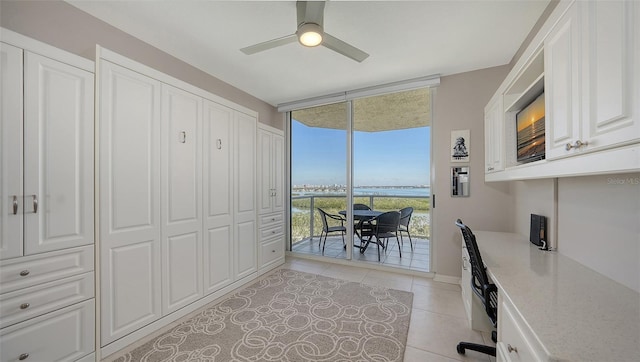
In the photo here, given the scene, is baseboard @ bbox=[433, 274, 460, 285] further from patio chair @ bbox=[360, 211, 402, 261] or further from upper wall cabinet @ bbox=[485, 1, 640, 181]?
upper wall cabinet @ bbox=[485, 1, 640, 181]

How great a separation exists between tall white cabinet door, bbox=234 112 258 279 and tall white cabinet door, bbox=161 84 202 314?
529 mm

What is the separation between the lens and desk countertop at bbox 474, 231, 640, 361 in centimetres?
75

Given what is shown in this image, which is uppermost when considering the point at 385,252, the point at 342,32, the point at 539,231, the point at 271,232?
the point at 342,32

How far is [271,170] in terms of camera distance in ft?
12.0

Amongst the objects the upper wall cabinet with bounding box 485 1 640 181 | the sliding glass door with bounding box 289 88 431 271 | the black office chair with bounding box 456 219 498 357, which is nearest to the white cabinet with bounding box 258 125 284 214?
the sliding glass door with bounding box 289 88 431 271

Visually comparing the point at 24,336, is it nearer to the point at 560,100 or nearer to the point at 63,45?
the point at 63,45

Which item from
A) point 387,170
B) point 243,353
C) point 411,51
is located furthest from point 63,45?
point 387,170

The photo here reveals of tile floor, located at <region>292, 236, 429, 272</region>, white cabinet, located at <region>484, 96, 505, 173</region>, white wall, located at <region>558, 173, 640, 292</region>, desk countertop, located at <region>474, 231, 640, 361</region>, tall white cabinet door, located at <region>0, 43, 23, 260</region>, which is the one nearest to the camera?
desk countertop, located at <region>474, 231, 640, 361</region>

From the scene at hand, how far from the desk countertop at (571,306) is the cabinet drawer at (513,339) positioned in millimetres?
72

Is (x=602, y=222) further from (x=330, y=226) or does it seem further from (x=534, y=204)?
(x=330, y=226)

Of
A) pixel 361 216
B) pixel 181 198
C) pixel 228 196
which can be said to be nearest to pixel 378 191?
pixel 361 216

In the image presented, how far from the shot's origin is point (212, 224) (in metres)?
2.66

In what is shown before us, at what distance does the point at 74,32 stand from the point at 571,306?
3.68 metres

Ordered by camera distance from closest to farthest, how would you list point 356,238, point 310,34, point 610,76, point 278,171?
point 610,76 < point 310,34 < point 278,171 < point 356,238
